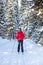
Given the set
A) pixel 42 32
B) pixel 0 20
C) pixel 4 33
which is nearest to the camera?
pixel 42 32

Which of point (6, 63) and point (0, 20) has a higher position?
point (6, 63)

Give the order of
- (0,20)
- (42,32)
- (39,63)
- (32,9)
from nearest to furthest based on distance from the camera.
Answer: (39,63) < (42,32) < (32,9) < (0,20)

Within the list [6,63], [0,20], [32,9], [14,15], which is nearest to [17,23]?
[14,15]

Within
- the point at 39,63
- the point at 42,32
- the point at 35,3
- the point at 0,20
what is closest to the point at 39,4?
the point at 35,3

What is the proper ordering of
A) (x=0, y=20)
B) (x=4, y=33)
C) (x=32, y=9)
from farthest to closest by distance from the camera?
(x=4, y=33) < (x=0, y=20) < (x=32, y=9)

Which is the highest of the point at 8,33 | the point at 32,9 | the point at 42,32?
the point at 32,9

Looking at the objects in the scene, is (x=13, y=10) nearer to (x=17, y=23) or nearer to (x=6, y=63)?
(x=17, y=23)

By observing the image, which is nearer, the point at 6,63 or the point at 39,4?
the point at 6,63

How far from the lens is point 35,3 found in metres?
23.7

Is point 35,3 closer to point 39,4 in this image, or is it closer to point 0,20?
point 39,4

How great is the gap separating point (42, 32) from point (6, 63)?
34.5ft

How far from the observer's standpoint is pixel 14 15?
5062 cm

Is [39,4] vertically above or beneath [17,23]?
above

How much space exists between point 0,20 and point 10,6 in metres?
7.00
